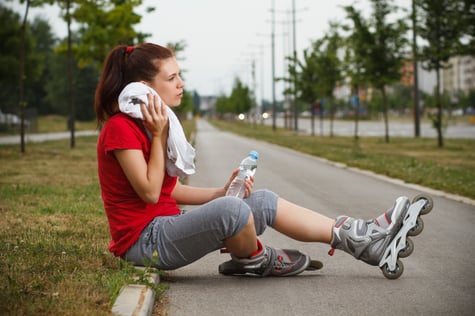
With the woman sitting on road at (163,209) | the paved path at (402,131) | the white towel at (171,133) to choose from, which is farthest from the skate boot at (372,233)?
the paved path at (402,131)

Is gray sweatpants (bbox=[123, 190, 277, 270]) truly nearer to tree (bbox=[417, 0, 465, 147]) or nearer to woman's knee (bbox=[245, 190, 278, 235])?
woman's knee (bbox=[245, 190, 278, 235])

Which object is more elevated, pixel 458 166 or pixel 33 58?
pixel 33 58

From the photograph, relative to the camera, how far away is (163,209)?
4848 millimetres

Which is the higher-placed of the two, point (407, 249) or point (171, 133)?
point (171, 133)

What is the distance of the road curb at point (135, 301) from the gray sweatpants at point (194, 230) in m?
0.18

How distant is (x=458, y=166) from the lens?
16.0 meters

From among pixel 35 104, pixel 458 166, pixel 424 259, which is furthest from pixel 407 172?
pixel 35 104

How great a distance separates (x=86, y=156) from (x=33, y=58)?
37.1 metres

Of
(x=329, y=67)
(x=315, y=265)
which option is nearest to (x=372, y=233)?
(x=315, y=265)

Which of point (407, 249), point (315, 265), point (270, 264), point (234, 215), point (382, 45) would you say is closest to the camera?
point (234, 215)

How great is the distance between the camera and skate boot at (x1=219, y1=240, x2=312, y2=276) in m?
5.00

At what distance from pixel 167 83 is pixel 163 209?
821 millimetres

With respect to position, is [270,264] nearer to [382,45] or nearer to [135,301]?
[135,301]

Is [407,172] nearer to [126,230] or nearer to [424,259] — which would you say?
[424,259]
